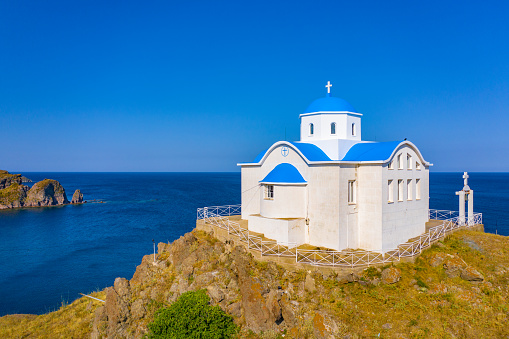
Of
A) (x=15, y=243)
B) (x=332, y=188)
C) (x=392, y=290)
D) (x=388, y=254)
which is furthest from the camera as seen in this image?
(x=15, y=243)

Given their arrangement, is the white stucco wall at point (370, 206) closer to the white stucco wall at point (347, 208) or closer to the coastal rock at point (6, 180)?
the white stucco wall at point (347, 208)

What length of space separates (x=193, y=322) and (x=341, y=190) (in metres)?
12.4

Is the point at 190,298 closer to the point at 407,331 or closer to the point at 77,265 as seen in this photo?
the point at 407,331

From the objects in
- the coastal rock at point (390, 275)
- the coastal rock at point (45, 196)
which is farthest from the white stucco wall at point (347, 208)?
the coastal rock at point (45, 196)

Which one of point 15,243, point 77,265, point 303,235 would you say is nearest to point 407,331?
point 303,235

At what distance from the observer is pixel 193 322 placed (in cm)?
1766

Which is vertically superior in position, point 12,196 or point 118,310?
point 12,196

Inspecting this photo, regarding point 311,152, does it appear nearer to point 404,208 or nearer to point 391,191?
point 391,191

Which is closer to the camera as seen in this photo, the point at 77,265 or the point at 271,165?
the point at 271,165

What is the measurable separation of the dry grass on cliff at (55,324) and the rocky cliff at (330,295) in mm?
148

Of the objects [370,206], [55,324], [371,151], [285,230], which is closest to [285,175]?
[285,230]

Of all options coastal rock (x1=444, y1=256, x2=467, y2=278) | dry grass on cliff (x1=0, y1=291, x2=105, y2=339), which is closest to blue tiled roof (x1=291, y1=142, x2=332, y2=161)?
coastal rock (x1=444, y1=256, x2=467, y2=278)

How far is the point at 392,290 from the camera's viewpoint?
61.9 feet

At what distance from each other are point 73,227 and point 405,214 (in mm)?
61422
